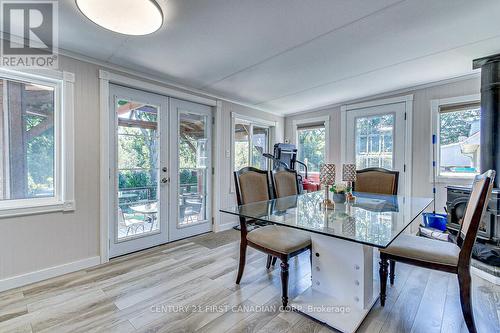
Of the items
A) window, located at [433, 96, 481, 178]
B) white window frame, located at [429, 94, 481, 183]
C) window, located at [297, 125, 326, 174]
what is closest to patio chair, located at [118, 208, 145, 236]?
window, located at [297, 125, 326, 174]

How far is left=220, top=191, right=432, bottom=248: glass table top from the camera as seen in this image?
141 centimetres

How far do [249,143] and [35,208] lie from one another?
3222 mm

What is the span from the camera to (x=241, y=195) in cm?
232

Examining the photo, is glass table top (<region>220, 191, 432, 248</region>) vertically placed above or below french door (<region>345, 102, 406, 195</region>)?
below

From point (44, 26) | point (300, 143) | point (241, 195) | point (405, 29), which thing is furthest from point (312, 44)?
point (300, 143)

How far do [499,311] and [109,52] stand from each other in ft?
13.2

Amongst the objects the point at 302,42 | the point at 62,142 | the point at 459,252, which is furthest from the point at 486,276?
the point at 62,142

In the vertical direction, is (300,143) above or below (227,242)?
above

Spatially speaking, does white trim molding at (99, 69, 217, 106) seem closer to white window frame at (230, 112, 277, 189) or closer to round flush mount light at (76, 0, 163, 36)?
white window frame at (230, 112, 277, 189)

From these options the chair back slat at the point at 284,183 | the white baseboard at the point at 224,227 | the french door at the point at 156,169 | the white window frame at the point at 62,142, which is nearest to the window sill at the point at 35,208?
the white window frame at the point at 62,142

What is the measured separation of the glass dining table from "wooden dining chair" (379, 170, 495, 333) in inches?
7.6

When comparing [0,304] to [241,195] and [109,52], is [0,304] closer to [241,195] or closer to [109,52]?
[241,195]

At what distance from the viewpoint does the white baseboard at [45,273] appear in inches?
82.0

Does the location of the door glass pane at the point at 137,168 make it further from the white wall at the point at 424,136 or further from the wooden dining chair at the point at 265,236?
the white wall at the point at 424,136
